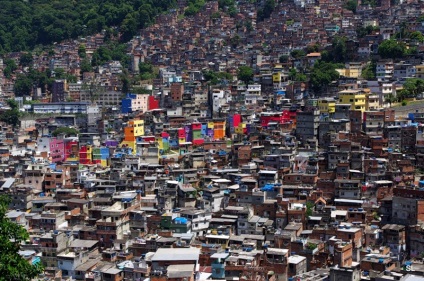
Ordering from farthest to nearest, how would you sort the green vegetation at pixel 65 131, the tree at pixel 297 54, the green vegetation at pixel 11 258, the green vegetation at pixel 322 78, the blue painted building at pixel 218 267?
the tree at pixel 297 54
the green vegetation at pixel 322 78
the green vegetation at pixel 65 131
the blue painted building at pixel 218 267
the green vegetation at pixel 11 258

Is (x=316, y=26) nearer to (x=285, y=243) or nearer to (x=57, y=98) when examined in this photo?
(x=57, y=98)

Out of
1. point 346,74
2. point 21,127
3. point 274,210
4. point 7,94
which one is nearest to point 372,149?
point 274,210

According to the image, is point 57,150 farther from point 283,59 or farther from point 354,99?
point 283,59

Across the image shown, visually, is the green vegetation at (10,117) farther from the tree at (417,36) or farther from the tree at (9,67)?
the tree at (417,36)

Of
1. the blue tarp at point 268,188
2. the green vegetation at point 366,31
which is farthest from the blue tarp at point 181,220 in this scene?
the green vegetation at point 366,31

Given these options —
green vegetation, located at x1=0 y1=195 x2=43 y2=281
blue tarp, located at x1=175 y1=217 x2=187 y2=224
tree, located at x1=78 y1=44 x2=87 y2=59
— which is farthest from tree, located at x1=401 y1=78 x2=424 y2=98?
tree, located at x1=78 y1=44 x2=87 y2=59

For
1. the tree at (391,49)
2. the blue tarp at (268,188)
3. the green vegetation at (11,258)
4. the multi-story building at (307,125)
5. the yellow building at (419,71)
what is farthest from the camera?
the tree at (391,49)
